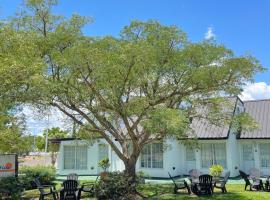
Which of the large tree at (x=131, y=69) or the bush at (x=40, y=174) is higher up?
the large tree at (x=131, y=69)

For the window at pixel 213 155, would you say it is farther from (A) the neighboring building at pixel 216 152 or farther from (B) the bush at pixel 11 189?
(B) the bush at pixel 11 189

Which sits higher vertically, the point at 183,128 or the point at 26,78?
the point at 26,78

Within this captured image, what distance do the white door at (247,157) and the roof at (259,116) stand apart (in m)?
1.10

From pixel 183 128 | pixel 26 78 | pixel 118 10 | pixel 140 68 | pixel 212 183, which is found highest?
pixel 118 10

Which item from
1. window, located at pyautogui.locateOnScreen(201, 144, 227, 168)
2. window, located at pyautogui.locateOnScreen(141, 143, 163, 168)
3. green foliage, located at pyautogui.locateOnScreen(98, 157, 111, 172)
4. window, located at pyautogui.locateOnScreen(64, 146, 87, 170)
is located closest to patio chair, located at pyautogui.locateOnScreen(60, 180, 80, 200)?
window, located at pyautogui.locateOnScreen(141, 143, 163, 168)

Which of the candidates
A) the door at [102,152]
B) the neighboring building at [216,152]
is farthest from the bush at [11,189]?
the door at [102,152]

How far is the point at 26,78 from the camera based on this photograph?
11.5 m

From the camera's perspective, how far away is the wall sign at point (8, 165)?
59.9 feet

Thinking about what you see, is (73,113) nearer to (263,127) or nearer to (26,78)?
(26,78)

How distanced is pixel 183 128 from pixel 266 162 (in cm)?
1472

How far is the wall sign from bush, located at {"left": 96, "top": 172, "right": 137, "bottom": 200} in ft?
19.1

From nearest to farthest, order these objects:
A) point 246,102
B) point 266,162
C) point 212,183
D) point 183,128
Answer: point 183,128 → point 212,183 → point 266,162 → point 246,102

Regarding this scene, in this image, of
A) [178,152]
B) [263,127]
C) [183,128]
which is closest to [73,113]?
[183,128]

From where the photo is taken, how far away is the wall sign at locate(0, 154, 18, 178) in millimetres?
18266
